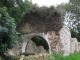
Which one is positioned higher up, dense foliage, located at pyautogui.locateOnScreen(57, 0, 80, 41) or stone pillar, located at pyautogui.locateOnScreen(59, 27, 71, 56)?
dense foliage, located at pyautogui.locateOnScreen(57, 0, 80, 41)

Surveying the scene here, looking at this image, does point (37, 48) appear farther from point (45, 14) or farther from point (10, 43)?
point (10, 43)

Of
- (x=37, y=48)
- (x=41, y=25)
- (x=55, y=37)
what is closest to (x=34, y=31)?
(x=41, y=25)

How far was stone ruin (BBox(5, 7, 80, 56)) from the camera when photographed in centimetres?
1311

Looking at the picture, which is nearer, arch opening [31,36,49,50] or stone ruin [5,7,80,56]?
stone ruin [5,7,80,56]

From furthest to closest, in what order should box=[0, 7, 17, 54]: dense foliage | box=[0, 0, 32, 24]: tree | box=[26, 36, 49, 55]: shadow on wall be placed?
box=[26, 36, 49, 55]: shadow on wall → box=[0, 0, 32, 24]: tree → box=[0, 7, 17, 54]: dense foliage

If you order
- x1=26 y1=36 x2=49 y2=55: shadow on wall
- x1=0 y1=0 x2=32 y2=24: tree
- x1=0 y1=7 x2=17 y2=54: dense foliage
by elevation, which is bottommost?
x1=26 y1=36 x2=49 y2=55: shadow on wall

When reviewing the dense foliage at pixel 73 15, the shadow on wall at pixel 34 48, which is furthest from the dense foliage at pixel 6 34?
the dense foliage at pixel 73 15

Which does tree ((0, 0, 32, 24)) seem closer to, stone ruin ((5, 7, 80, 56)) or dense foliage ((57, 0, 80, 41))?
stone ruin ((5, 7, 80, 56))

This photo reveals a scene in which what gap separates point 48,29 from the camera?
1365cm

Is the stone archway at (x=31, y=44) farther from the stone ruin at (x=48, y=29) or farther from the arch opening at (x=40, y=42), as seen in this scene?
the arch opening at (x=40, y=42)

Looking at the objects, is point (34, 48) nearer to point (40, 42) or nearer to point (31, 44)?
point (31, 44)

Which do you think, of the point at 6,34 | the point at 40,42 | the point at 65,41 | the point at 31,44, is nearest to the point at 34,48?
the point at 31,44

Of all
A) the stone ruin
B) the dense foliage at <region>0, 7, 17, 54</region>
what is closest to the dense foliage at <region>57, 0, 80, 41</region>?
the stone ruin

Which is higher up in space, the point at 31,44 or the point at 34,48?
the point at 31,44
